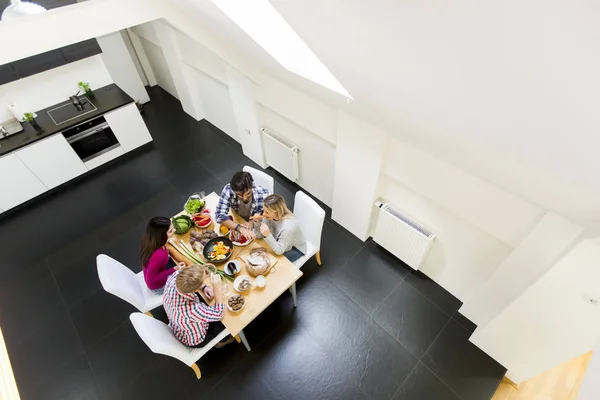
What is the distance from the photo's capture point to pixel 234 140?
17.9ft

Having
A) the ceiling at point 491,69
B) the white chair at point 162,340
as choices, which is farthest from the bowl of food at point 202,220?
the ceiling at point 491,69

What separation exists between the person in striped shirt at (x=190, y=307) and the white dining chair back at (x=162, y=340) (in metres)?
0.05

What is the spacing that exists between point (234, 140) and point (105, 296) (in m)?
3.06

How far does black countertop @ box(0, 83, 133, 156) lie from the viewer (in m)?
4.12

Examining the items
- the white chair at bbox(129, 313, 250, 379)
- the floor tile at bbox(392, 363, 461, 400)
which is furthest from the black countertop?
the floor tile at bbox(392, 363, 461, 400)

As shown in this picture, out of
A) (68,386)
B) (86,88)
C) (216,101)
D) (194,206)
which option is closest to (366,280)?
(194,206)

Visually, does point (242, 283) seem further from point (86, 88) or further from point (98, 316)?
point (86, 88)

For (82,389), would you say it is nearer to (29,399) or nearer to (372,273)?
(29,399)

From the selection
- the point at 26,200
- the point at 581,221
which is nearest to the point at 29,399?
the point at 26,200

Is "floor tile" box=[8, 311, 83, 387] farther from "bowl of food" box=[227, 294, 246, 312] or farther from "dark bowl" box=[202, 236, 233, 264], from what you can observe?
"bowl of food" box=[227, 294, 246, 312]

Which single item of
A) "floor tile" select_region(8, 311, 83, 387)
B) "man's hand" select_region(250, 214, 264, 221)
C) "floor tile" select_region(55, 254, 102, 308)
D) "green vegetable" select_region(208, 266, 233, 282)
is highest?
"man's hand" select_region(250, 214, 264, 221)

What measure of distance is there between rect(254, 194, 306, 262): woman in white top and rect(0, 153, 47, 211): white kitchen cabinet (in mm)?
3659

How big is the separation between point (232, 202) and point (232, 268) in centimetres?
77

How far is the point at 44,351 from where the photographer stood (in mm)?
3195
